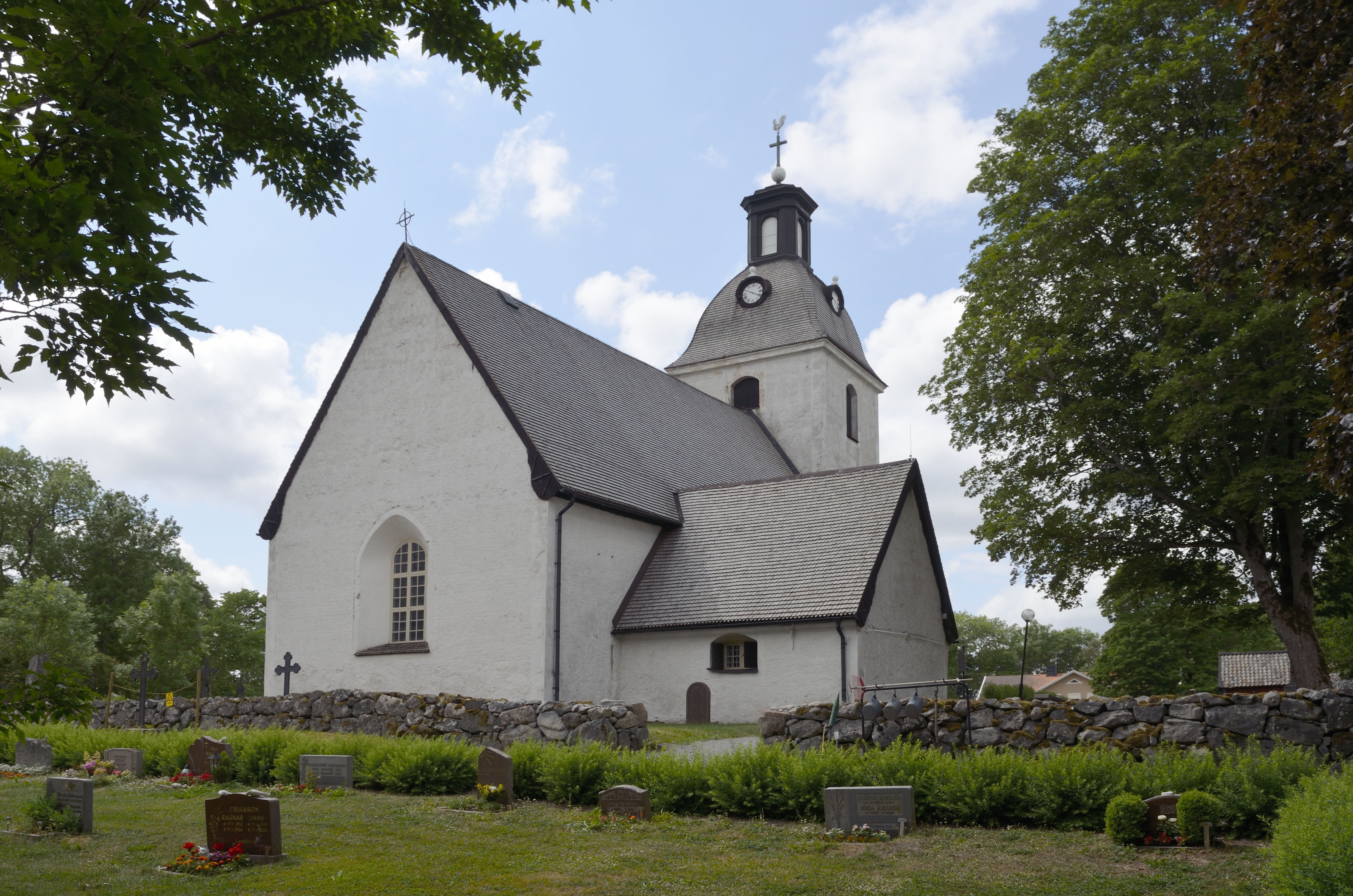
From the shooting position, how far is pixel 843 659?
61.7 ft

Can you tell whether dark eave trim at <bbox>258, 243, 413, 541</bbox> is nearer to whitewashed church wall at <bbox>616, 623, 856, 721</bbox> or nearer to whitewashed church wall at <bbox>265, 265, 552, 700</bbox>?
whitewashed church wall at <bbox>265, 265, 552, 700</bbox>

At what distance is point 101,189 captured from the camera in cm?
531

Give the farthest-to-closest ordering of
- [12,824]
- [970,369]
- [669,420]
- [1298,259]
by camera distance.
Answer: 1. [669,420]
2. [970,369]
3. [12,824]
4. [1298,259]

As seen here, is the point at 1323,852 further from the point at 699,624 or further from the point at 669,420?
the point at 669,420

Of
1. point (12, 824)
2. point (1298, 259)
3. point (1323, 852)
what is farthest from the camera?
point (12, 824)

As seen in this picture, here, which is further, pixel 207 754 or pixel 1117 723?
pixel 207 754

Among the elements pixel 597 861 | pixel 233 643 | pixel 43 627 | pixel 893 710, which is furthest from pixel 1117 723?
pixel 233 643

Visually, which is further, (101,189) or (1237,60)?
(1237,60)

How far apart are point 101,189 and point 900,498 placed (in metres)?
17.7

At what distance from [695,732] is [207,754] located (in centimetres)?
760

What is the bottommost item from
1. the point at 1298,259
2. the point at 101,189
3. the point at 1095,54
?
the point at 101,189

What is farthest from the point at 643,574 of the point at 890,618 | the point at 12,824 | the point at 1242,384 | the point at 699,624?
the point at 12,824

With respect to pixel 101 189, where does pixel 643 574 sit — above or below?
below

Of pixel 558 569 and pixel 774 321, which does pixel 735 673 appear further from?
pixel 774 321
